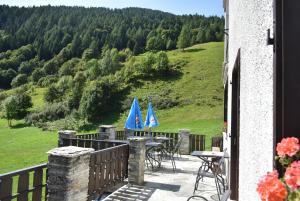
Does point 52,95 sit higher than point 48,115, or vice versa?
point 52,95

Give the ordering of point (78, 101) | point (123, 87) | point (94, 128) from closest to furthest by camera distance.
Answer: point (94, 128) < point (78, 101) < point (123, 87)

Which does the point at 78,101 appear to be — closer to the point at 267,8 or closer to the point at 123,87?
the point at 123,87

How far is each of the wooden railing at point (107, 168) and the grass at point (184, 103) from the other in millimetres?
16644

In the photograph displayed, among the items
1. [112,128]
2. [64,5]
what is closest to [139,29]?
[64,5]

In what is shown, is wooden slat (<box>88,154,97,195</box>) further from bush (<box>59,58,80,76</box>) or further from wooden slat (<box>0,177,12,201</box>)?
bush (<box>59,58,80,76</box>)

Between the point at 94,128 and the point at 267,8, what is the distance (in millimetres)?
36245

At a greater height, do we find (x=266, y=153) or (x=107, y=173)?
(x=266, y=153)

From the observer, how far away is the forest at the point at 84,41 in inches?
2621

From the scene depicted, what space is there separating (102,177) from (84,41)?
98.1m

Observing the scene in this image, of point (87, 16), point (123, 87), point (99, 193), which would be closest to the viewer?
point (99, 193)

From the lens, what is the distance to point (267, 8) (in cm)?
152

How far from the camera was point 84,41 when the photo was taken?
3937 inches

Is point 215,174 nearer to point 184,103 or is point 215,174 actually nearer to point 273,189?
point 273,189

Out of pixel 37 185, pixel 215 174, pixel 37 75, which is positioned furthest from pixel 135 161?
pixel 37 75
